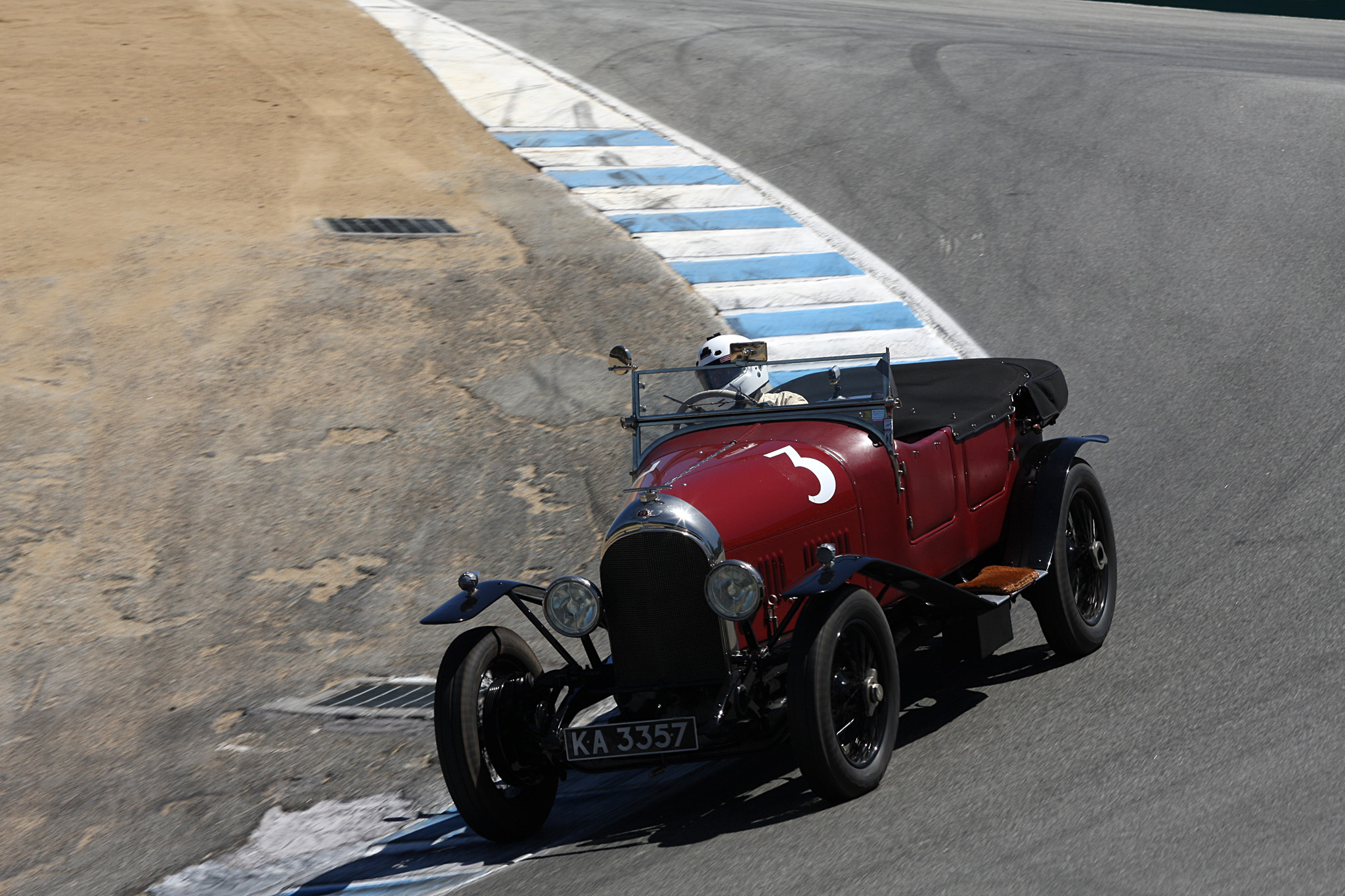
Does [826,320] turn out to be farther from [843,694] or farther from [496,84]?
[496,84]

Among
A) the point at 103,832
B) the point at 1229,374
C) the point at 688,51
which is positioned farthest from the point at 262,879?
the point at 688,51

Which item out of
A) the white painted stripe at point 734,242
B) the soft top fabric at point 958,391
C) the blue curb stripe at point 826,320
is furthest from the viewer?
the white painted stripe at point 734,242

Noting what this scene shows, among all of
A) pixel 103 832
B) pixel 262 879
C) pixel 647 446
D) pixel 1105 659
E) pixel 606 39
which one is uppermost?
pixel 606 39

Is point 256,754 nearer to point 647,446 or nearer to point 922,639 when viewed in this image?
point 647,446

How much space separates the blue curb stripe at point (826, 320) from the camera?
36.4 ft

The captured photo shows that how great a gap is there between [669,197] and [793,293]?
298cm

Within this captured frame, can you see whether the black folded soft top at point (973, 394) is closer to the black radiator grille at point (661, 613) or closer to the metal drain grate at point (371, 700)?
the black radiator grille at point (661, 613)

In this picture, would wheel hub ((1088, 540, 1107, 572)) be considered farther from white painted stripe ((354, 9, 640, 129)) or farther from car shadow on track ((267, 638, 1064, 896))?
white painted stripe ((354, 9, 640, 129))

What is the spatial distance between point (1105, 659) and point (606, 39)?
54.1ft

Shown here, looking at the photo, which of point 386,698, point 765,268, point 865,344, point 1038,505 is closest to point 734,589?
point 1038,505

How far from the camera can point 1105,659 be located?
242 inches

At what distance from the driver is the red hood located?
13.3 inches

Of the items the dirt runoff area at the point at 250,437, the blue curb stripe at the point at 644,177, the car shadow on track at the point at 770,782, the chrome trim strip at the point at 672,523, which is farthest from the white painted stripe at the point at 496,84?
the chrome trim strip at the point at 672,523

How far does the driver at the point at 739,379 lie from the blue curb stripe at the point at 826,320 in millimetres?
4651
